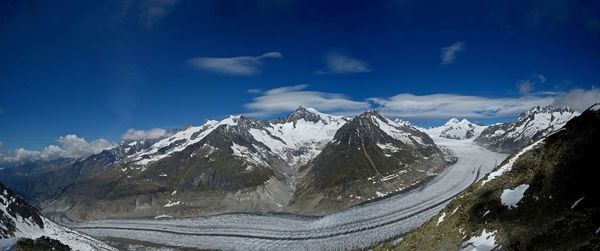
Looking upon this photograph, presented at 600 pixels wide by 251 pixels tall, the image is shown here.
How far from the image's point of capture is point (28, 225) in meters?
141

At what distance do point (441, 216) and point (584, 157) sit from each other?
68.1 ft

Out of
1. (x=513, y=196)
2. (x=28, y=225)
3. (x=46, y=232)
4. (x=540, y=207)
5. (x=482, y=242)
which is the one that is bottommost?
(x=482, y=242)

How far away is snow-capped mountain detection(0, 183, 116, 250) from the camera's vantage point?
424ft

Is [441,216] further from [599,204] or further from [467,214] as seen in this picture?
[599,204]

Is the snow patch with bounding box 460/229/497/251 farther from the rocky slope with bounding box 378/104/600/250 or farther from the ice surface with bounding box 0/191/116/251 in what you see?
the ice surface with bounding box 0/191/116/251

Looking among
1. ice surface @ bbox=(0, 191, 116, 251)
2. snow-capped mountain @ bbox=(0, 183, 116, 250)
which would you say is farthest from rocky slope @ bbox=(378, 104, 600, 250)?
ice surface @ bbox=(0, 191, 116, 251)

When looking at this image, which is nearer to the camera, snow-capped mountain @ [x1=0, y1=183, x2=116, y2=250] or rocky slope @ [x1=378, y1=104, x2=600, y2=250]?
rocky slope @ [x1=378, y1=104, x2=600, y2=250]

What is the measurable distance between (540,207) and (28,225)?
493 feet

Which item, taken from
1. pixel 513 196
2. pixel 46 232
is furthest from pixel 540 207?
pixel 46 232

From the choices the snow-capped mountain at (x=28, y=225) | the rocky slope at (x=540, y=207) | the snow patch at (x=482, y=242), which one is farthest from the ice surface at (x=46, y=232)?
the snow patch at (x=482, y=242)

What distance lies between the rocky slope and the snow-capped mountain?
120 metres

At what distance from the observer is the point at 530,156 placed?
58094 millimetres

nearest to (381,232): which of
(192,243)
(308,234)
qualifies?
(308,234)

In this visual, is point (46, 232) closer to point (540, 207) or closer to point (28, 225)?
point (28, 225)
